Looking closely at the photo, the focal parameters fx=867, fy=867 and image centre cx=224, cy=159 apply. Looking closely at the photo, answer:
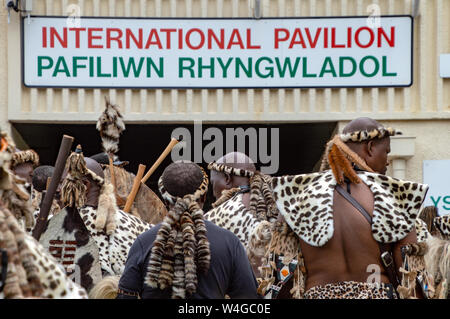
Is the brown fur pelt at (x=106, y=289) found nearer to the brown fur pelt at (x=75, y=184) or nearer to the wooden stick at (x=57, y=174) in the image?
the wooden stick at (x=57, y=174)

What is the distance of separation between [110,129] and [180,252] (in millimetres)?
4881

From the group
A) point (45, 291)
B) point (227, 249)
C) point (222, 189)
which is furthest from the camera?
point (222, 189)

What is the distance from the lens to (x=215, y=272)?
4.27m

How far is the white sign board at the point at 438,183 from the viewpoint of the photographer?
11883mm

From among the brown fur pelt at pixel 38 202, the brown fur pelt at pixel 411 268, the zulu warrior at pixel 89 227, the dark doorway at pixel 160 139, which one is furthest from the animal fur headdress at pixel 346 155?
the dark doorway at pixel 160 139

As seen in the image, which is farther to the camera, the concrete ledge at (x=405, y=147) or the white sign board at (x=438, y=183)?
the concrete ledge at (x=405, y=147)

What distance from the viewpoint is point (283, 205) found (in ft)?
15.2

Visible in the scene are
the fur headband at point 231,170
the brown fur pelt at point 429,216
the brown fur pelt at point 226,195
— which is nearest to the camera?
the brown fur pelt at point 429,216

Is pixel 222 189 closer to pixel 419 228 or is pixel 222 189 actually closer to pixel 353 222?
pixel 419 228

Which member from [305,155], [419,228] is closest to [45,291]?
[419,228]

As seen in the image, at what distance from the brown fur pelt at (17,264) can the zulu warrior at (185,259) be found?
1.58m

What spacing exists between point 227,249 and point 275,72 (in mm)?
8077

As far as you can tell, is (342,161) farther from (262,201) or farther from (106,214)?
(262,201)
